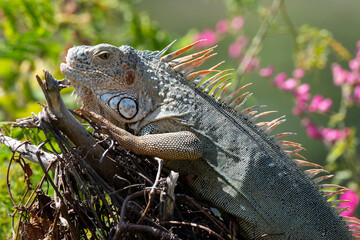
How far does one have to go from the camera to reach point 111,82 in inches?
115

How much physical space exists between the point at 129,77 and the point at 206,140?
605 mm

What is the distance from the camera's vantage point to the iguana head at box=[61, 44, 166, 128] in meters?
2.90

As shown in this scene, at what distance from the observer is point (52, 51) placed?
5113mm

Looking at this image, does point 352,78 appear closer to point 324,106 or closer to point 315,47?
point 324,106

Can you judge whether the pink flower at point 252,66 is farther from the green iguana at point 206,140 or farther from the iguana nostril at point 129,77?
the iguana nostril at point 129,77

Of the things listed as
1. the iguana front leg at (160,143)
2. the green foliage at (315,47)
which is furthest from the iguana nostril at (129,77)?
the green foliage at (315,47)

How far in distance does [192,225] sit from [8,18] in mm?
3550

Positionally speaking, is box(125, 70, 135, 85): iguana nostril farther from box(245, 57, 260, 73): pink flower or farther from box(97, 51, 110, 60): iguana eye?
box(245, 57, 260, 73): pink flower

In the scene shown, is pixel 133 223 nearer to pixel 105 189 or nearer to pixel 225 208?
pixel 105 189

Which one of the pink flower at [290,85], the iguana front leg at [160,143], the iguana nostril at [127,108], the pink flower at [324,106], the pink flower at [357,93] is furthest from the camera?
the pink flower at [290,85]

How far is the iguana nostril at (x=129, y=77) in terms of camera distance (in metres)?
2.96

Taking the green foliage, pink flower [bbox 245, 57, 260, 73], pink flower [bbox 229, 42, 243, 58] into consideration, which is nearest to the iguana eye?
the green foliage

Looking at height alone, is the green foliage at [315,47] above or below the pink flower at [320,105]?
above

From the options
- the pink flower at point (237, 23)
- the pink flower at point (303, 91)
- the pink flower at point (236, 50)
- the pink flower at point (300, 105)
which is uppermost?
the pink flower at point (237, 23)
